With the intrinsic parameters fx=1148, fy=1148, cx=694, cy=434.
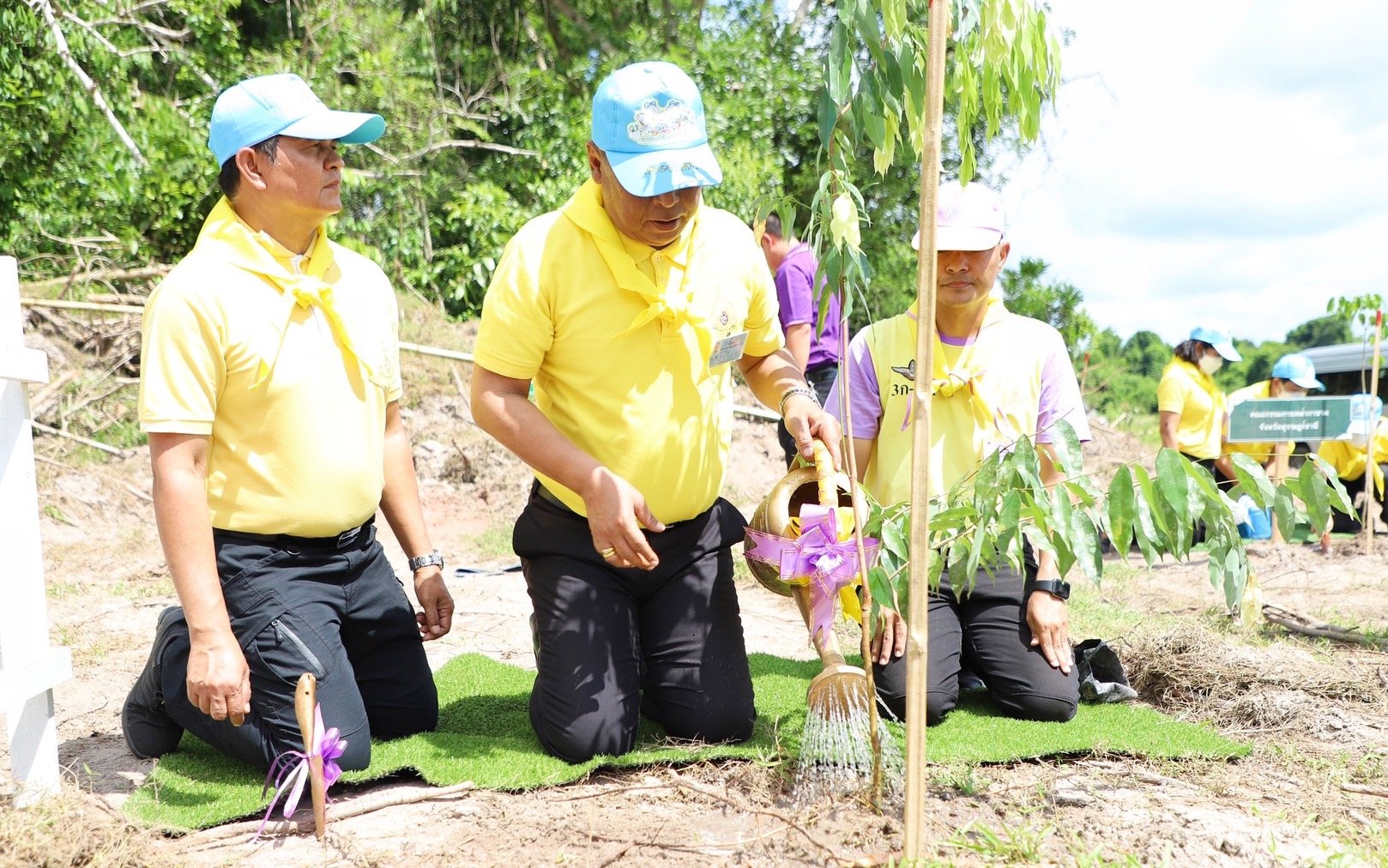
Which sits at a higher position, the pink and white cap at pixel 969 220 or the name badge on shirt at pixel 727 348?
the pink and white cap at pixel 969 220

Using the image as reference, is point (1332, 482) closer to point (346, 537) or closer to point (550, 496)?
point (550, 496)

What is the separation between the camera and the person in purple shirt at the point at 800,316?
4.93m

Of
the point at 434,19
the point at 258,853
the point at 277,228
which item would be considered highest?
the point at 434,19

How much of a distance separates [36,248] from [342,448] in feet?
24.3

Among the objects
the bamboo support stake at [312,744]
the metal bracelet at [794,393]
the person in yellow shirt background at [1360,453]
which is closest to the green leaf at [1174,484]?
the metal bracelet at [794,393]

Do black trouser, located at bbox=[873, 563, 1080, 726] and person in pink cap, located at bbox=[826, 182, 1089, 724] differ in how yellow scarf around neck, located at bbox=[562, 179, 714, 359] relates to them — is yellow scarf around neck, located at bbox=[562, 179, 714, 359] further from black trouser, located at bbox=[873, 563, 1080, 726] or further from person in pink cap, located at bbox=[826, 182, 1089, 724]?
black trouser, located at bbox=[873, 563, 1080, 726]

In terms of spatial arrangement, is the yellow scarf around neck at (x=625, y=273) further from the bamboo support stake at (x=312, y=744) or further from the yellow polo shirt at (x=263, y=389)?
the bamboo support stake at (x=312, y=744)

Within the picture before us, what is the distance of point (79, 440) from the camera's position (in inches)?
305

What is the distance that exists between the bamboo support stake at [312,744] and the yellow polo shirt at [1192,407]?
579cm

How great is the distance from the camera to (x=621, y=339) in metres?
2.96

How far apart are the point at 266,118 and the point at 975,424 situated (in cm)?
213

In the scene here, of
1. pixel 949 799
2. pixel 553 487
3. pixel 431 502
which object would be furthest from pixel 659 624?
pixel 431 502

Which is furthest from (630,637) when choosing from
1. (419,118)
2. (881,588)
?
(419,118)

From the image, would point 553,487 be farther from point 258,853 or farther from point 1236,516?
point 1236,516
